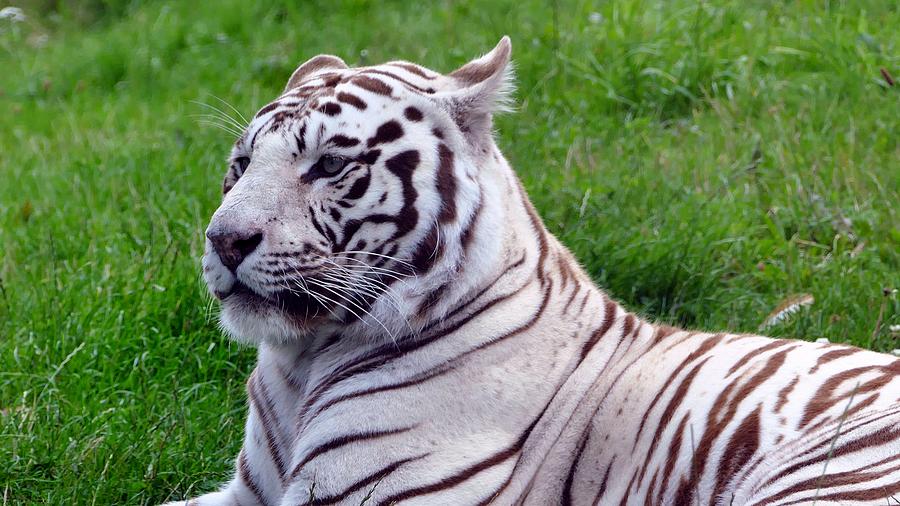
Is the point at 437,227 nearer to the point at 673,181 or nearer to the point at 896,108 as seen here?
the point at 673,181

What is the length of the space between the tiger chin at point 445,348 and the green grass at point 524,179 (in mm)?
865

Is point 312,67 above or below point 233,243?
above

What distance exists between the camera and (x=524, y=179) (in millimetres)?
5434

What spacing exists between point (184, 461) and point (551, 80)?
141 inches

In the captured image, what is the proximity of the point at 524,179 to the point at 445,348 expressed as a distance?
97.6 inches

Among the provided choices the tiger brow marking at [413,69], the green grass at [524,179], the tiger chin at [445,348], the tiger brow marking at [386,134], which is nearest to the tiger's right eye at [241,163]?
the tiger chin at [445,348]

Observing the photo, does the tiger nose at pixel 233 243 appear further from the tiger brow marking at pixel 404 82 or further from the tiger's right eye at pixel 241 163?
the tiger brow marking at pixel 404 82

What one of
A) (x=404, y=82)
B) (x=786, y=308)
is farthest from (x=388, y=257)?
(x=786, y=308)

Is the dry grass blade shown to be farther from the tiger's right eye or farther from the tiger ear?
the tiger's right eye

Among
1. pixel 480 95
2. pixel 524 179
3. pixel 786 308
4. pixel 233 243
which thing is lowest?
pixel 786 308

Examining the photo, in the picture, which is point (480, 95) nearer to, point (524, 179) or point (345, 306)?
point (345, 306)

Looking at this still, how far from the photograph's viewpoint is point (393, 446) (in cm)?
288

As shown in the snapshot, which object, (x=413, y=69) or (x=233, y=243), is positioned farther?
(x=413, y=69)

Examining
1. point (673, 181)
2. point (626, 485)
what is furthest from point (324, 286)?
point (673, 181)
